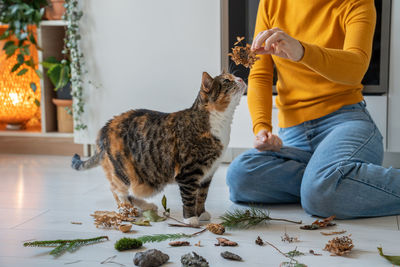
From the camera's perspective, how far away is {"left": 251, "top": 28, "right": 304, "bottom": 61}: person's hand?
1.37 m

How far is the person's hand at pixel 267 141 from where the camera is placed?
170 cm

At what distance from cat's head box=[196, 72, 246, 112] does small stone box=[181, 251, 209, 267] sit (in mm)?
505

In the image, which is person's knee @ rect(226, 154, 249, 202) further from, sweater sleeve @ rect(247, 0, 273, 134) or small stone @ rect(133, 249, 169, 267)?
small stone @ rect(133, 249, 169, 267)

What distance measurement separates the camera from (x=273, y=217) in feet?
5.26

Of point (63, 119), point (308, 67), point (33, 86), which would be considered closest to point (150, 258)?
point (308, 67)

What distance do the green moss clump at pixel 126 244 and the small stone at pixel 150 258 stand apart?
3.3 inches

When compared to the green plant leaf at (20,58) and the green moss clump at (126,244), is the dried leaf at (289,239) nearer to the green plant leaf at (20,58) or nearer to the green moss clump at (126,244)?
the green moss clump at (126,244)

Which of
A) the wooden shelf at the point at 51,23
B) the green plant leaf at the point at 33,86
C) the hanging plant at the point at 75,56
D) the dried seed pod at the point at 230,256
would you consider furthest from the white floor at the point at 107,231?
the wooden shelf at the point at 51,23

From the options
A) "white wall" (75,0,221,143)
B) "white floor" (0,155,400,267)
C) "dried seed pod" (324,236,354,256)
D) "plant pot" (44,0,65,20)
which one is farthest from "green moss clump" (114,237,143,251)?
"plant pot" (44,0,65,20)

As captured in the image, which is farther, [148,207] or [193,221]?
[148,207]

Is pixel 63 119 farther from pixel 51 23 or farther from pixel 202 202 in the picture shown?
pixel 202 202

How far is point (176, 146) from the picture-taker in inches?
60.3

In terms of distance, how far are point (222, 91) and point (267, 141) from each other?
30 centimetres

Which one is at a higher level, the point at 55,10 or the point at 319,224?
the point at 55,10
